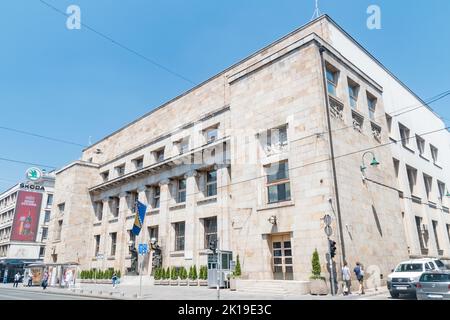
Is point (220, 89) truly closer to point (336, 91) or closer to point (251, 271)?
point (336, 91)

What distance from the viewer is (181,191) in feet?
107

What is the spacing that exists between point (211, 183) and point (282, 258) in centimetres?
1022

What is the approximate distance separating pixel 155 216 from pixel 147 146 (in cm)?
839

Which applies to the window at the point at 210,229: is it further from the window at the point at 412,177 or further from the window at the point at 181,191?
the window at the point at 412,177

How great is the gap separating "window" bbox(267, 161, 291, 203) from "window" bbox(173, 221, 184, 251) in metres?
11.2

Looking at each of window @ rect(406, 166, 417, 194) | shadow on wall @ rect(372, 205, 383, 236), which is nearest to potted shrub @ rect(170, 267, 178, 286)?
shadow on wall @ rect(372, 205, 383, 236)

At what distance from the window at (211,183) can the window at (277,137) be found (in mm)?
7109

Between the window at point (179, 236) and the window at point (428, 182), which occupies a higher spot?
the window at point (428, 182)

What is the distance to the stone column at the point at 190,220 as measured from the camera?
28942 mm

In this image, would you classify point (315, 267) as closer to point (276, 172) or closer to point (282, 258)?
point (282, 258)

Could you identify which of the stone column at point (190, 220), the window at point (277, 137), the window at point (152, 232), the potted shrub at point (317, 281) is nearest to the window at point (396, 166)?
the window at point (277, 137)

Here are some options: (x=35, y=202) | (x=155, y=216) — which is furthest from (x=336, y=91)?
(x=35, y=202)

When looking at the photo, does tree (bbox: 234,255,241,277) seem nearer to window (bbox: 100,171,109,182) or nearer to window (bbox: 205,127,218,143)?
window (bbox: 205,127,218,143)

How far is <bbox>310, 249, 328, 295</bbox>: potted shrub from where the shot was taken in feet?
60.9
